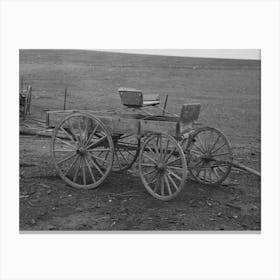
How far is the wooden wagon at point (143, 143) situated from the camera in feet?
14.4

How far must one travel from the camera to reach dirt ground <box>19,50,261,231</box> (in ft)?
14.5

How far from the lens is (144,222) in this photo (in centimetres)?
434

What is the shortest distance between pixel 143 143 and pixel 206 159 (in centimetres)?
85

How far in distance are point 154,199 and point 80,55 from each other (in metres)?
1.83

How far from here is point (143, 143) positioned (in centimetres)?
443

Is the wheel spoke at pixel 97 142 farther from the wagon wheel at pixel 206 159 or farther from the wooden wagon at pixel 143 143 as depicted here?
the wagon wheel at pixel 206 159

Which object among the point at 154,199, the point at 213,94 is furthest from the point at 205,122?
the point at 154,199

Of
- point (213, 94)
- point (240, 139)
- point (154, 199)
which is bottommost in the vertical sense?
point (154, 199)

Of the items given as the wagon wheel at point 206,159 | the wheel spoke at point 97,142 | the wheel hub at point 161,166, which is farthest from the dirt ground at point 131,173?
the wheel spoke at point 97,142

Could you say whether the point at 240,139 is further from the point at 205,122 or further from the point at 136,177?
the point at 136,177

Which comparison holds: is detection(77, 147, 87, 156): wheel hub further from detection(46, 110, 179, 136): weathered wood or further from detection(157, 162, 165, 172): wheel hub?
detection(157, 162, 165, 172): wheel hub

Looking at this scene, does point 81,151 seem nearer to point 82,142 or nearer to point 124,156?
point 82,142

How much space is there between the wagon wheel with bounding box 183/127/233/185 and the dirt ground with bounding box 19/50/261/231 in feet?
0.43

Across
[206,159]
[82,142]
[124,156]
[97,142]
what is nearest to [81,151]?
[82,142]
